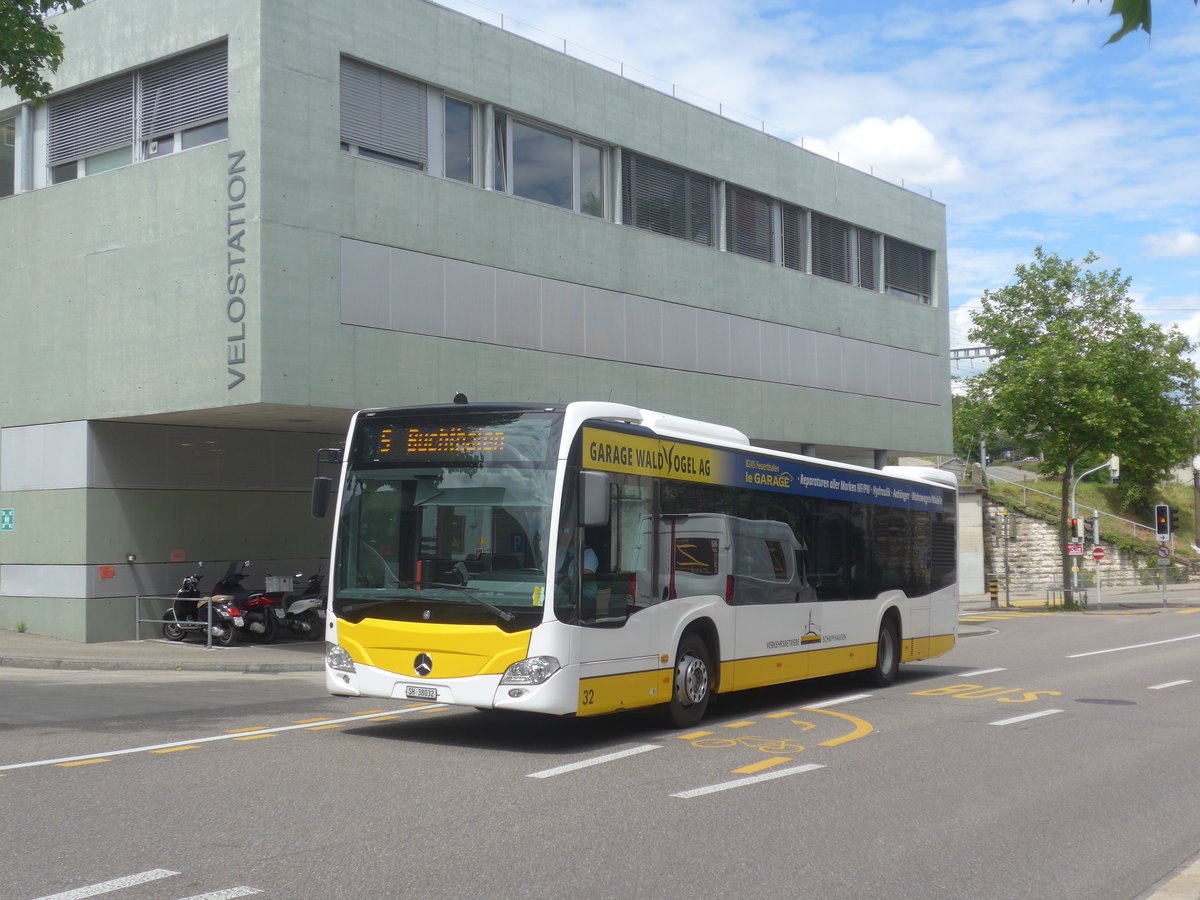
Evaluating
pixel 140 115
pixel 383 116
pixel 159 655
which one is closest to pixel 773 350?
pixel 383 116

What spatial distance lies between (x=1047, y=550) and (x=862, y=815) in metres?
48.3

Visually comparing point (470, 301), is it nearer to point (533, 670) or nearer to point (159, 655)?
point (159, 655)

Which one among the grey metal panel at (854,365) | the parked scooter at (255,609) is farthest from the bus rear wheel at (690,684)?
the grey metal panel at (854,365)

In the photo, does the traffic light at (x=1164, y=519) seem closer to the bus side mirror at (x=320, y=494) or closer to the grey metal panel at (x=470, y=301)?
the grey metal panel at (x=470, y=301)

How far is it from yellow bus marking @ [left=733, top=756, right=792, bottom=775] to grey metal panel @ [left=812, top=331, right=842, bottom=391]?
74.9ft

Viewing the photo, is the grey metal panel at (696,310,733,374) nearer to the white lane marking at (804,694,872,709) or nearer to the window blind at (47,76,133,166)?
the window blind at (47,76,133,166)

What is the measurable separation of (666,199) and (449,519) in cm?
1862

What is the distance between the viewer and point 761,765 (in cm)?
995

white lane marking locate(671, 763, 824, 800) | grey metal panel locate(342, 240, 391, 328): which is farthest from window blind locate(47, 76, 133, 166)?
white lane marking locate(671, 763, 824, 800)

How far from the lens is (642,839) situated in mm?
7262

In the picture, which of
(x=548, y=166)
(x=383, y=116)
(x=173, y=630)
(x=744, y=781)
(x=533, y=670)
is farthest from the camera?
(x=548, y=166)

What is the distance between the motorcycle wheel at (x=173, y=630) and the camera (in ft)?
70.4

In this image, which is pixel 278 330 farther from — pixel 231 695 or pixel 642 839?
pixel 642 839

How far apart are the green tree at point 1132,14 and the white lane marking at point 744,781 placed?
6.41 metres
